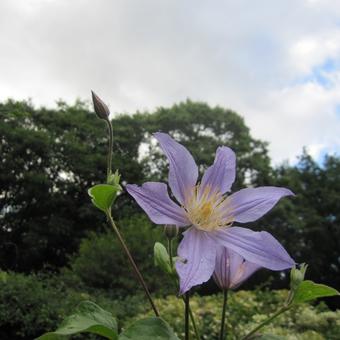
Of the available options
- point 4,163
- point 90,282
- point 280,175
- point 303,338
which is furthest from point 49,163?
point 303,338

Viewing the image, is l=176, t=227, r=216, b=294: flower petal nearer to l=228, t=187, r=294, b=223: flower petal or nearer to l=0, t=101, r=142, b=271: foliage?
l=228, t=187, r=294, b=223: flower petal

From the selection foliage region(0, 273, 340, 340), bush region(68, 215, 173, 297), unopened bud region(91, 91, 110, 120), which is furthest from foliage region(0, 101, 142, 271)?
unopened bud region(91, 91, 110, 120)

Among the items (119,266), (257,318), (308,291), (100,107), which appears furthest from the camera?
(119,266)

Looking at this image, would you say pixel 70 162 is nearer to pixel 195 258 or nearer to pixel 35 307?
pixel 35 307

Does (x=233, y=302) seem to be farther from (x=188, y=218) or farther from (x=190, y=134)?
(x=190, y=134)

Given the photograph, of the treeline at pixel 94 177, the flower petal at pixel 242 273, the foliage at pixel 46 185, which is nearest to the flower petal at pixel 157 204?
the flower petal at pixel 242 273

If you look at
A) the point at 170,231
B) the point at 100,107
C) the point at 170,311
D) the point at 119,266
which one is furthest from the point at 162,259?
the point at 119,266
